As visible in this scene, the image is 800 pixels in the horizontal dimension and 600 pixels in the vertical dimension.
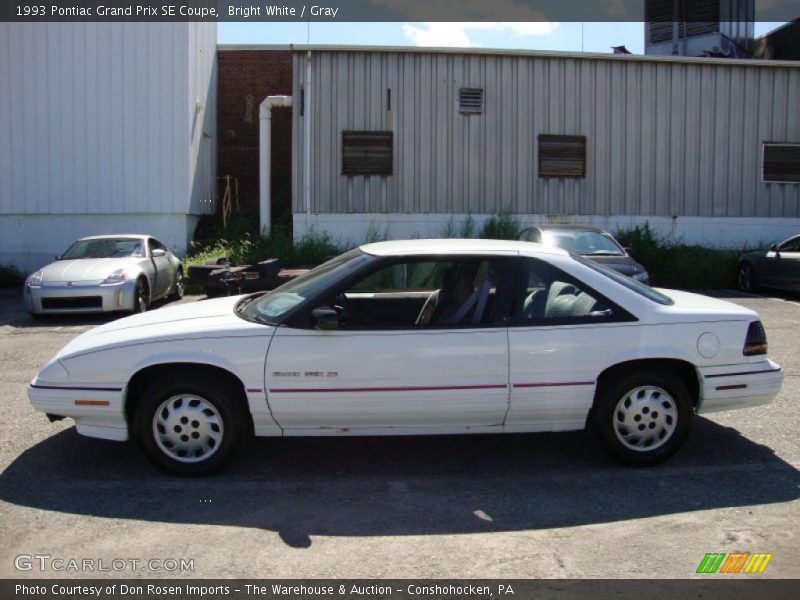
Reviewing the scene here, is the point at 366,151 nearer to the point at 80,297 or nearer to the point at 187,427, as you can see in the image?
the point at 80,297

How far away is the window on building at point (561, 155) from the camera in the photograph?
1842cm

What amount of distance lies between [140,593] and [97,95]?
16.1 meters

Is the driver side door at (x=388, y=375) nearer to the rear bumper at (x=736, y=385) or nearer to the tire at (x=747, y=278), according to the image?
the rear bumper at (x=736, y=385)

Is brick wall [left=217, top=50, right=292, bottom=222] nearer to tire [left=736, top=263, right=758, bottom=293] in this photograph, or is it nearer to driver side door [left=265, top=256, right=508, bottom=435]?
tire [left=736, top=263, right=758, bottom=293]

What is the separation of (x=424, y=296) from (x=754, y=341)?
7.43 feet

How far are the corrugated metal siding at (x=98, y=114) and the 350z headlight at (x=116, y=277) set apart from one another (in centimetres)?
615

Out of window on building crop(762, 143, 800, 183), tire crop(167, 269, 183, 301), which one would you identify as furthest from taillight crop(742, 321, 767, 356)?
window on building crop(762, 143, 800, 183)

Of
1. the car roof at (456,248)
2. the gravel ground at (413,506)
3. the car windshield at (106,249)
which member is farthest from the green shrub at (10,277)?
the car roof at (456,248)

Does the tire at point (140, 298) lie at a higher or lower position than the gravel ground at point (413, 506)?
higher

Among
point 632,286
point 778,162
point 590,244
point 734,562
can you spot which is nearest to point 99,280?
point 590,244

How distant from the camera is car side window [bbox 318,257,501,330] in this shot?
5027 mm

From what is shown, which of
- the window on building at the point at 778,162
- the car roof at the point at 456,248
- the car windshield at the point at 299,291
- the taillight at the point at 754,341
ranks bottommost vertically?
the taillight at the point at 754,341

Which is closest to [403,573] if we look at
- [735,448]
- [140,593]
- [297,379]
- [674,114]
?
[140,593]

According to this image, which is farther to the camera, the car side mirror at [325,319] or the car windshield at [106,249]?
the car windshield at [106,249]
